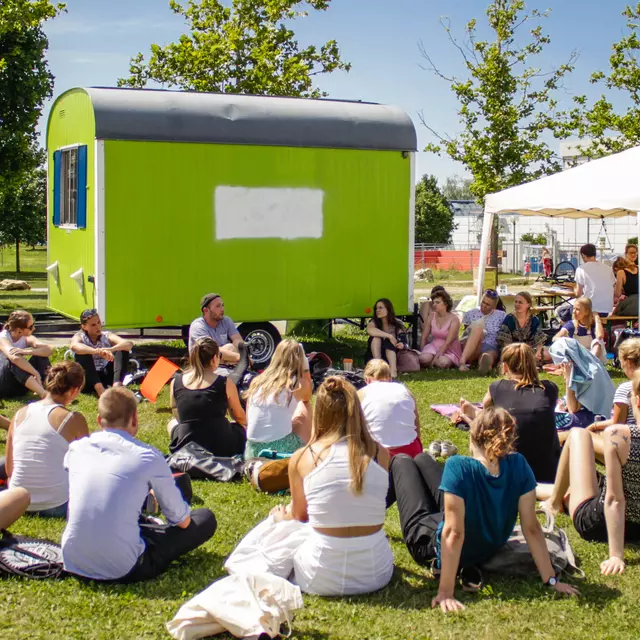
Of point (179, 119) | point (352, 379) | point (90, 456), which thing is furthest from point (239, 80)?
point (90, 456)

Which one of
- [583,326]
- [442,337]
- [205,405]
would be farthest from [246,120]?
[205,405]

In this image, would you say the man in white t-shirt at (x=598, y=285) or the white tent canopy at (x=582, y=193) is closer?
the white tent canopy at (x=582, y=193)

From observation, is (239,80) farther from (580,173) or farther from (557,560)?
(557,560)

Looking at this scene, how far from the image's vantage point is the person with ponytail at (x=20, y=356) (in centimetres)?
902

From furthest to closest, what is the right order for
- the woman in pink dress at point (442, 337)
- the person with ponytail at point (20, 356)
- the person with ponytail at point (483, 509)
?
the woman in pink dress at point (442, 337) < the person with ponytail at point (20, 356) < the person with ponytail at point (483, 509)

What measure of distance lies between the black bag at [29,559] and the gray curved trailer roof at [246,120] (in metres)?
6.71

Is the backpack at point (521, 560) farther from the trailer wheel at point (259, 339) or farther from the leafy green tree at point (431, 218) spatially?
the leafy green tree at point (431, 218)

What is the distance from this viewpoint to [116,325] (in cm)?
1093

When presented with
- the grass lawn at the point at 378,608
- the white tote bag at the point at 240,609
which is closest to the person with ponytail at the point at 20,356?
the grass lawn at the point at 378,608

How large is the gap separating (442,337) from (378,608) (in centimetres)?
767

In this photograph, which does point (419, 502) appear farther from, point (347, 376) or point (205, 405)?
point (347, 376)

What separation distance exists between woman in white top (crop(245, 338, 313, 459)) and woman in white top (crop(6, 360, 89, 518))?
1480mm

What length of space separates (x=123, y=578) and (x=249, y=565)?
0.68m

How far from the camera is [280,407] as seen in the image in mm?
6594
